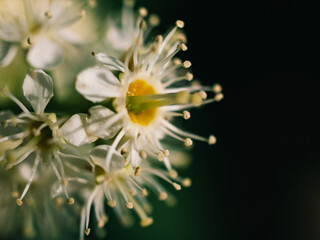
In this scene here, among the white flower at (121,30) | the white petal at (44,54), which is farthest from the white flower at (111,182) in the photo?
the white flower at (121,30)

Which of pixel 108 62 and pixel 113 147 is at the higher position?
pixel 108 62

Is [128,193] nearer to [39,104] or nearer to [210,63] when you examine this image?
[39,104]

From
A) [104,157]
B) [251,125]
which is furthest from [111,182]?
[251,125]

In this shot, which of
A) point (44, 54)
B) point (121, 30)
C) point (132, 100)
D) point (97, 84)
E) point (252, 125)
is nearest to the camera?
point (97, 84)

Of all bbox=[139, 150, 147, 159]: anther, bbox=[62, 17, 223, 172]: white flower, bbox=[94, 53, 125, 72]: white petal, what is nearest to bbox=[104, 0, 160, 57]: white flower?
bbox=[62, 17, 223, 172]: white flower

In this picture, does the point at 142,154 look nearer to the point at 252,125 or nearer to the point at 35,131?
the point at 35,131

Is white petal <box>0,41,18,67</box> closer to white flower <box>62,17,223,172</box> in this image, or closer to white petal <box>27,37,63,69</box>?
white petal <box>27,37,63,69</box>

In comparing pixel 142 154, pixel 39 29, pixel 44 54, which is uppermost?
pixel 39 29
